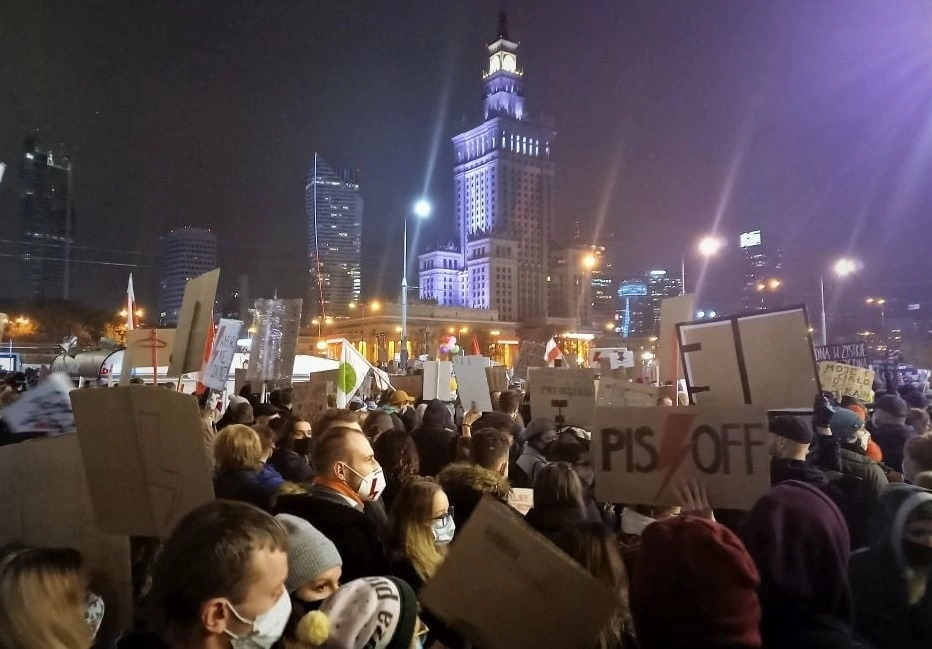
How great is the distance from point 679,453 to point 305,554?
6.22 feet

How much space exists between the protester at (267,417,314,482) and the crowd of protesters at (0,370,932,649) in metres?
0.74

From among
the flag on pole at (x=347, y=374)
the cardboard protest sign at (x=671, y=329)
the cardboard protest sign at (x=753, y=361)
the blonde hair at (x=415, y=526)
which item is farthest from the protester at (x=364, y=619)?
the flag on pole at (x=347, y=374)

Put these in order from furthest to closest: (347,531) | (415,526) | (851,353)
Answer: (851,353)
(415,526)
(347,531)

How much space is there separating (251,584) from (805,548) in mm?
2118

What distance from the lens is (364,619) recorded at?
229 centimetres

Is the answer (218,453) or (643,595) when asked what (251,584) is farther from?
(218,453)

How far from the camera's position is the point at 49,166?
5709 centimetres

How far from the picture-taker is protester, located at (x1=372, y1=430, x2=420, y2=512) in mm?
4832

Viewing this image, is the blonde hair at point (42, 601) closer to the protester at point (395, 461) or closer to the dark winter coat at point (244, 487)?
the dark winter coat at point (244, 487)

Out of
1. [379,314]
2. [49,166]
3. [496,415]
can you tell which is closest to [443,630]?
[496,415]

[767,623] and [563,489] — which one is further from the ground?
[563,489]

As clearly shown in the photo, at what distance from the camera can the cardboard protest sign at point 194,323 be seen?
511 cm

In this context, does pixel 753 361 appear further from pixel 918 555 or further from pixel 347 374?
pixel 347 374

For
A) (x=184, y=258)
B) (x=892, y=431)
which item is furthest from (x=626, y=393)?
(x=184, y=258)
